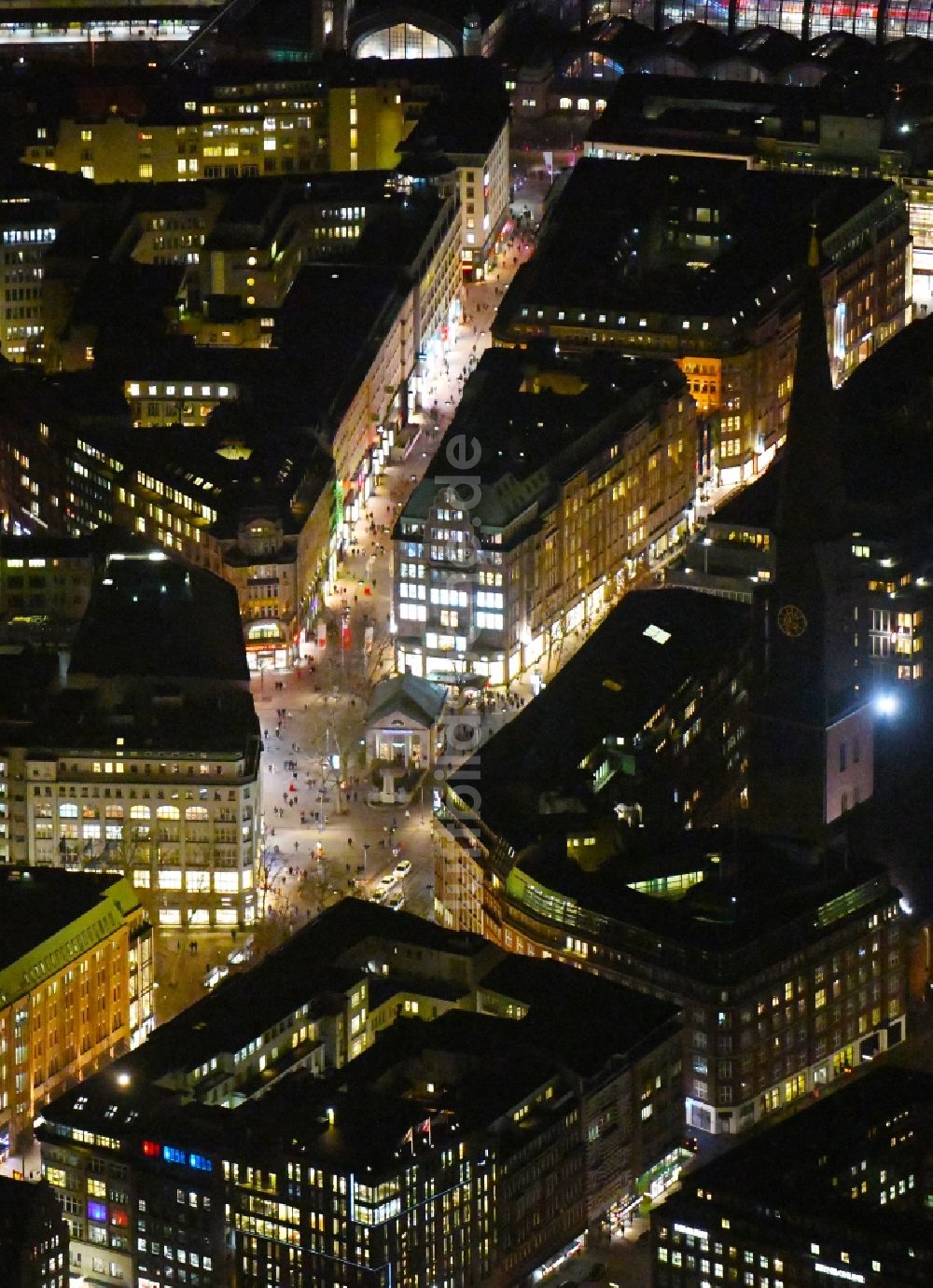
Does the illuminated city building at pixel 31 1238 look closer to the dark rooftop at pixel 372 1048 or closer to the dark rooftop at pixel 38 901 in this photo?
the dark rooftop at pixel 372 1048

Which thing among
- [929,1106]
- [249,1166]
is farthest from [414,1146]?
[929,1106]

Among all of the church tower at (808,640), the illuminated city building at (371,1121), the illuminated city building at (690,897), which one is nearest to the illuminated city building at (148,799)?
the illuminated city building at (690,897)

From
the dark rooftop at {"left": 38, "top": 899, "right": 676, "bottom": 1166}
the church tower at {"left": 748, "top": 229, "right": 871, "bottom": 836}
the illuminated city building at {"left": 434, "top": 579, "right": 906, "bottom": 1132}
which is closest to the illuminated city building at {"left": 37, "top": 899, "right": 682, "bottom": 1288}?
the dark rooftop at {"left": 38, "top": 899, "right": 676, "bottom": 1166}

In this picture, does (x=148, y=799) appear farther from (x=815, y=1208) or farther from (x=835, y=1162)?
(x=815, y=1208)

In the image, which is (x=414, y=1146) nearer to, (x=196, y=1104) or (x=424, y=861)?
(x=196, y=1104)

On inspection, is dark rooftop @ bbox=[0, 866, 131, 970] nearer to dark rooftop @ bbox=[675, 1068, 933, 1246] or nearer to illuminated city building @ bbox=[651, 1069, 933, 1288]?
→ dark rooftop @ bbox=[675, 1068, 933, 1246]
